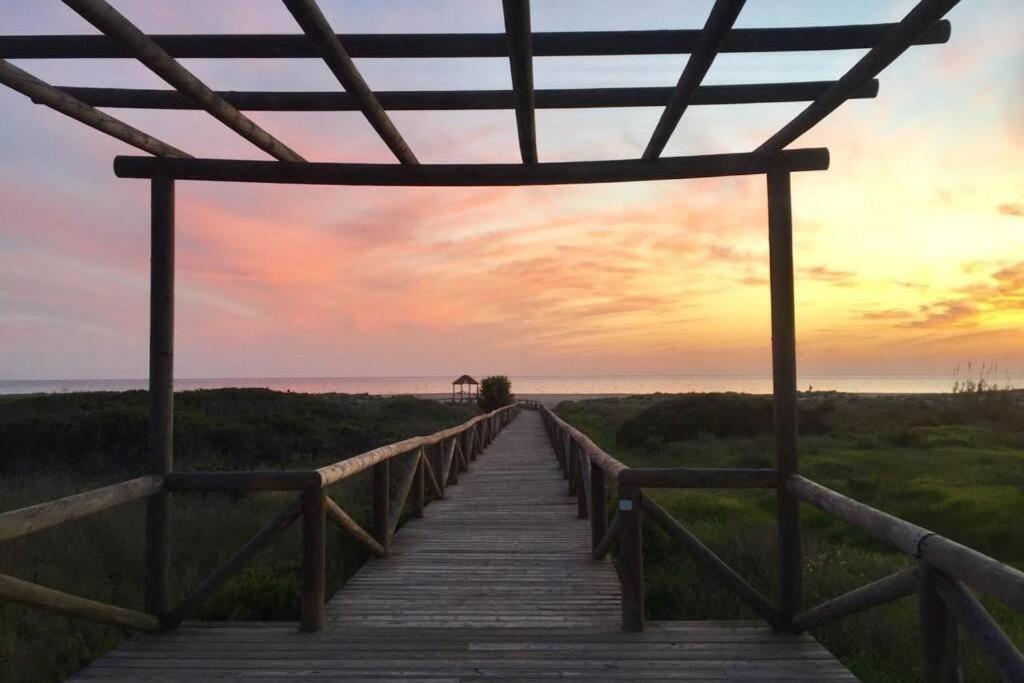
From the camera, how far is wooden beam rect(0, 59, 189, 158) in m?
3.24

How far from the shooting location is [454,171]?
4.52 m

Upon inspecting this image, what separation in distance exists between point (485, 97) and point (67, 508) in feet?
8.88

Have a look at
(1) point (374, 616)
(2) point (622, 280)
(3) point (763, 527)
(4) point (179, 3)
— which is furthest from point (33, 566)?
(2) point (622, 280)

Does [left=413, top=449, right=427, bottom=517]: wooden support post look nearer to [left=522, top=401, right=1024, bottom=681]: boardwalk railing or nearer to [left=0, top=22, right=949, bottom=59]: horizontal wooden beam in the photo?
[left=522, top=401, right=1024, bottom=681]: boardwalk railing

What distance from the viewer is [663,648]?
4.01 m

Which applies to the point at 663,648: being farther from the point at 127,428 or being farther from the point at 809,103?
the point at 127,428

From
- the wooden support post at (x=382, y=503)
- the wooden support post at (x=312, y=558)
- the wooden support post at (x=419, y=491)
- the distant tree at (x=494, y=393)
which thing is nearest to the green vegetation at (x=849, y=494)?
the wooden support post at (x=382, y=503)

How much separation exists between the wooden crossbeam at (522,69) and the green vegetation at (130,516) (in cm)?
391

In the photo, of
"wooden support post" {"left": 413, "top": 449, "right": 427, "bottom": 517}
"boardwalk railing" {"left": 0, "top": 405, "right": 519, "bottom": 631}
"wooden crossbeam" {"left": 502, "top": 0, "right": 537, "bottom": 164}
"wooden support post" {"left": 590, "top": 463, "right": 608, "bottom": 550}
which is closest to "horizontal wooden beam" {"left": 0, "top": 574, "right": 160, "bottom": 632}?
"boardwalk railing" {"left": 0, "top": 405, "right": 519, "bottom": 631}

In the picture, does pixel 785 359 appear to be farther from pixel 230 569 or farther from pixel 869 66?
pixel 230 569

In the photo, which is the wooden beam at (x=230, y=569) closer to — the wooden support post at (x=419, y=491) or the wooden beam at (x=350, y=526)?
the wooden beam at (x=350, y=526)

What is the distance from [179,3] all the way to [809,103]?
3108 millimetres

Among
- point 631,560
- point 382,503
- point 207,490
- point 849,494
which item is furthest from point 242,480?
point 849,494

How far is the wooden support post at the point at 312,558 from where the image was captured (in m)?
4.39
